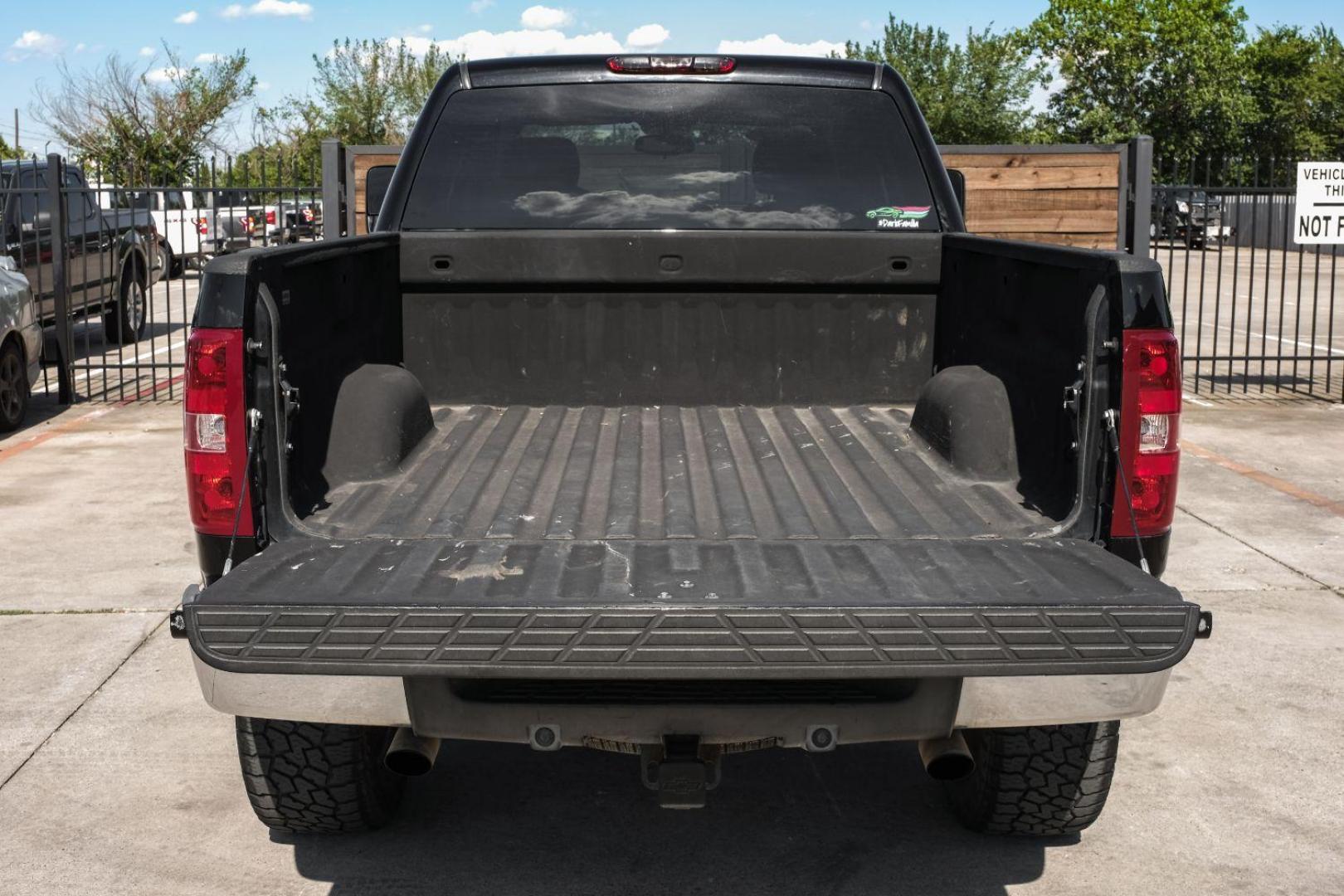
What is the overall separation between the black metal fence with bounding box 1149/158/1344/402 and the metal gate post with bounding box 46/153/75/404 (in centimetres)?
832

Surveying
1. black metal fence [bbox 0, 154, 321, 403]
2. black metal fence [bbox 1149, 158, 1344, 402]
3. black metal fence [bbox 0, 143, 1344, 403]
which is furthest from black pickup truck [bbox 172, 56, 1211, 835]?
black metal fence [bbox 0, 154, 321, 403]

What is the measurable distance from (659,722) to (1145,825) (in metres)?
1.85

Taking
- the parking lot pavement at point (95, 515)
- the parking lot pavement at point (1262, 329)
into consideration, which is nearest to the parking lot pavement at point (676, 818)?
the parking lot pavement at point (95, 515)

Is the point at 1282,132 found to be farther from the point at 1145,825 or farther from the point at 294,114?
the point at 1145,825

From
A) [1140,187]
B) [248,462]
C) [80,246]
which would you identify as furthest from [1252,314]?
[248,462]

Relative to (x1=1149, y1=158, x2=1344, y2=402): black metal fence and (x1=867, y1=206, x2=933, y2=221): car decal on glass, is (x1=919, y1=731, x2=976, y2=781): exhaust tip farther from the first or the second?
(x1=1149, y1=158, x2=1344, y2=402): black metal fence

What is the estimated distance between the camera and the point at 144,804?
4285 mm

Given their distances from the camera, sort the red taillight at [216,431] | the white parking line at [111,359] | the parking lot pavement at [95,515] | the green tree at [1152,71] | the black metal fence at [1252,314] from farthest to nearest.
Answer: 1. the green tree at [1152,71]
2. the white parking line at [111,359]
3. the black metal fence at [1252,314]
4. the parking lot pavement at [95,515]
5. the red taillight at [216,431]

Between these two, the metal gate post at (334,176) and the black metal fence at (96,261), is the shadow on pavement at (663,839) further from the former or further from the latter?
the black metal fence at (96,261)

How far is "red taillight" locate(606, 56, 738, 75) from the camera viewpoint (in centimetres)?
494

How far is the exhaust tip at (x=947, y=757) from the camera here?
332 centimetres

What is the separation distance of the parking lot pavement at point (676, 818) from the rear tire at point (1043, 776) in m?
0.13

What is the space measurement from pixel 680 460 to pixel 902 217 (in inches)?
48.9

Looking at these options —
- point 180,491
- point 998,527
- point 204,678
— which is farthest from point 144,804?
point 180,491
